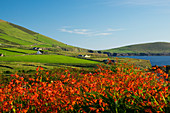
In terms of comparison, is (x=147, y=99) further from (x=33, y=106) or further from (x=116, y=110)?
(x=33, y=106)

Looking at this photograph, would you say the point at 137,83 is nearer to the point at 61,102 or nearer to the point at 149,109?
the point at 149,109

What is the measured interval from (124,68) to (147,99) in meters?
5.43

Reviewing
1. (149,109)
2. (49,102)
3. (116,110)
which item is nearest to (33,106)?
(49,102)

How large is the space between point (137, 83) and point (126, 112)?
80.5 inches

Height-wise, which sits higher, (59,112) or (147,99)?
(147,99)

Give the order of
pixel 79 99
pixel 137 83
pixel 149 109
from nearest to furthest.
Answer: pixel 149 109 < pixel 79 99 < pixel 137 83

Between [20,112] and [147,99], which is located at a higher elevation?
[147,99]

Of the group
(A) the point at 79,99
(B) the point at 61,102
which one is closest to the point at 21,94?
(B) the point at 61,102

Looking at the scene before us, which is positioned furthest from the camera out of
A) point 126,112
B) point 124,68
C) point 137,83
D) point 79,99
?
point 124,68

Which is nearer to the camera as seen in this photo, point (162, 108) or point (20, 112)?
point (162, 108)

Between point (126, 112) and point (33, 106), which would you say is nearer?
point (126, 112)

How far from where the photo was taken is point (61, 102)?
7871 millimetres

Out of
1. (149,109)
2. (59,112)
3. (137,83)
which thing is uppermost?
(137,83)

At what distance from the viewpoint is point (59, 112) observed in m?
7.33
